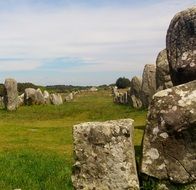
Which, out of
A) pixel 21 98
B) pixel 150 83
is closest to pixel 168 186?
pixel 150 83

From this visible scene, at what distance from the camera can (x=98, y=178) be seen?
38.2ft

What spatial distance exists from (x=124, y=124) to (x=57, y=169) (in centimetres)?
455

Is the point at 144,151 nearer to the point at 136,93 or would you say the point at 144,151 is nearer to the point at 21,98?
the point at 136,93

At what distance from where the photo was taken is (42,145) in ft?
80.3

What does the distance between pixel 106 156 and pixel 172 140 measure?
1.59 meters

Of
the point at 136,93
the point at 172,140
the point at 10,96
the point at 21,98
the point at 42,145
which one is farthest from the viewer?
the point at 21,98

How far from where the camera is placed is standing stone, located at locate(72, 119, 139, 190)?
11.6m

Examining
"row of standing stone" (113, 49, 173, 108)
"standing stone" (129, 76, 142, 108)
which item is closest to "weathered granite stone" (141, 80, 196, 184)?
"row of standing stone" (113, 49, 173, 108)

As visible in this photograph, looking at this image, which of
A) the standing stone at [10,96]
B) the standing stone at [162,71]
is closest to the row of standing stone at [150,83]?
the standing stone at [162,71]

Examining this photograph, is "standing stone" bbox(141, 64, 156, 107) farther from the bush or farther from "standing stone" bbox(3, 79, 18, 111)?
the bush

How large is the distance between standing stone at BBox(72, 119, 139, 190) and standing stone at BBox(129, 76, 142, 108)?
1389 inches

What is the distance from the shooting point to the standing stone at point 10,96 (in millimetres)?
51478

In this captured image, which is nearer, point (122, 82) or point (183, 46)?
point (183, 46)

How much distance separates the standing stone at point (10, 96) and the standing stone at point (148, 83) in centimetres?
1456
